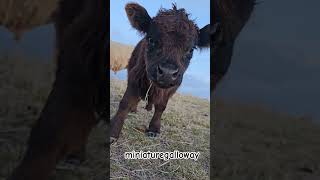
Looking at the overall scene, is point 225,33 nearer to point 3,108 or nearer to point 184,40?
point 184,40

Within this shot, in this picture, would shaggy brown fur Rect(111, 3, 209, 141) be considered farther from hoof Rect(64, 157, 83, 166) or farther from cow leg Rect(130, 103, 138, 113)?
hoof Rect(64, 157, 83, 166)

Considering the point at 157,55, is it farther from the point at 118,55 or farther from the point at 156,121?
the point at 156,121

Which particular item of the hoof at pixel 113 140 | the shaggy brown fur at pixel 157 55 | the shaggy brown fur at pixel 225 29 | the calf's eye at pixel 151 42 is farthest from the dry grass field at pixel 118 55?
the shaggy brown fur at pixel 225 29

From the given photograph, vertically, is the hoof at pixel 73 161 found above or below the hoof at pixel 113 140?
below

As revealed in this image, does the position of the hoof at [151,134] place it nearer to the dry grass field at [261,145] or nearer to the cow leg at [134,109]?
the cow leg at [134,109]

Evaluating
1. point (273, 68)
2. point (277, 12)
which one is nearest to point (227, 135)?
point (273, 68)

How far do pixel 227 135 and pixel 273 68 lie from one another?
64 centimetres

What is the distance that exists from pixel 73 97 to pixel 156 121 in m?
0.65

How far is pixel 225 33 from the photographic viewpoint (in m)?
4.28

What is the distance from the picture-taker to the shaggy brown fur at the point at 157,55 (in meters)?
4.19

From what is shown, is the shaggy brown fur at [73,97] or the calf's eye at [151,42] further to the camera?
the calf's eye at [151,42]

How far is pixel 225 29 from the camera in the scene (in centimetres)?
428

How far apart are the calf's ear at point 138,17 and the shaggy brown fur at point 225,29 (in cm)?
52

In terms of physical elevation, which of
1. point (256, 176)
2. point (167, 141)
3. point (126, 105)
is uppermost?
point (126, 105)
